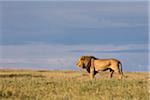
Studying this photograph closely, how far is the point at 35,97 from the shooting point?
1288 centimetres

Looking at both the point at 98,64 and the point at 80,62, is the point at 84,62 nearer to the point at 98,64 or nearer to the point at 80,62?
the point at 80,62

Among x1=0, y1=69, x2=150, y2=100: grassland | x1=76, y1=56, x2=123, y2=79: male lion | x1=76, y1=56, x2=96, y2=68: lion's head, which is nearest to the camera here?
x1=0, y1=69, x2=150, y2=100: grassland

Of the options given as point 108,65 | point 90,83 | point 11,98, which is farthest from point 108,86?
point 108,65

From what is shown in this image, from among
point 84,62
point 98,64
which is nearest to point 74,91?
point 84,62

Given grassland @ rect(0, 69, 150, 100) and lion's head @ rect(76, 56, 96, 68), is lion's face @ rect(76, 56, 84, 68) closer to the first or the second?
lion's head @ rect(76, 56, 96, 68)

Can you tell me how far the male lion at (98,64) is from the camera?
71.2 ft

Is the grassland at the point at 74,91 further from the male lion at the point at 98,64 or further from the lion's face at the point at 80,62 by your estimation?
the lion's face at the point at 80,62

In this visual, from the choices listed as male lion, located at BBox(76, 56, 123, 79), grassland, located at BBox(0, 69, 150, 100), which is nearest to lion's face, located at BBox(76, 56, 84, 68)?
male lion, located at BBox(76, 56, 123, 79)

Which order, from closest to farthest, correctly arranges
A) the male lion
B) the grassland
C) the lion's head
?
the grassland
the male lion
the lion's head

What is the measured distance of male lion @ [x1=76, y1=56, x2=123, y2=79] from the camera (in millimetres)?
21688

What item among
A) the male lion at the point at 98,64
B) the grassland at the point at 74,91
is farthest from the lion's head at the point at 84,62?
the grassland at the point at 74,91

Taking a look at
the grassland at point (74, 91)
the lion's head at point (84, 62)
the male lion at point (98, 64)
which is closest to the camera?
the grassland at point (74, 91)

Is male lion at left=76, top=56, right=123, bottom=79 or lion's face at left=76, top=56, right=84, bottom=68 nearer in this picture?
male lion at left=76, top=56, right=123, bottom=79

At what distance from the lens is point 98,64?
2189 centimetres
